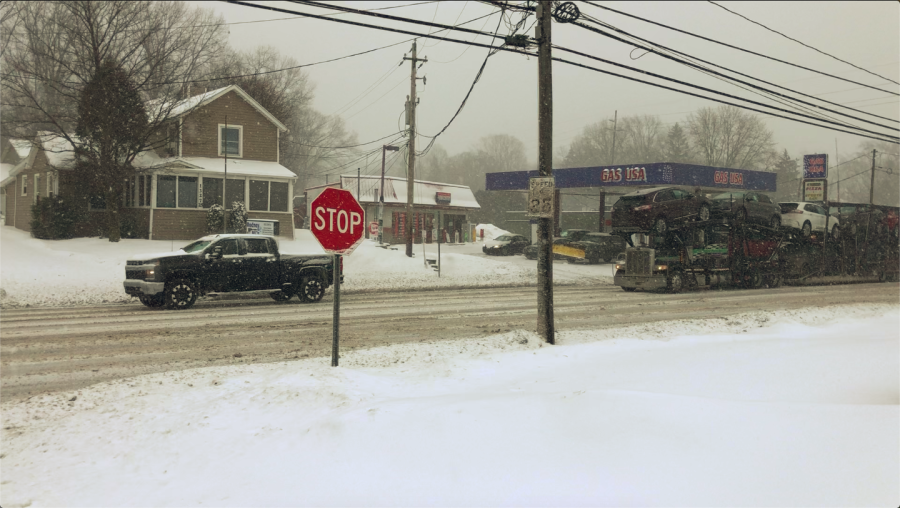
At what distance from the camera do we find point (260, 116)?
31719mm

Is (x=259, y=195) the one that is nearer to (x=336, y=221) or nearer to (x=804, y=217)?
(x=336, y=221)

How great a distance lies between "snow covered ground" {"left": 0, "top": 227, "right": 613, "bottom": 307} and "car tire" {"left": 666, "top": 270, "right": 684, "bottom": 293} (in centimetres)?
536

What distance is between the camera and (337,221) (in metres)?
7.70

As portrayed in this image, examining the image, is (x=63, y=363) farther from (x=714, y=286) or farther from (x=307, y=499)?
(x=714, y=286)

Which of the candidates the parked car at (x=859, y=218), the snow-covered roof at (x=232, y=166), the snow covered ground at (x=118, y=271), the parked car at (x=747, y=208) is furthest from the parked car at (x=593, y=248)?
the snow-covered roof at (x=232, y=166)

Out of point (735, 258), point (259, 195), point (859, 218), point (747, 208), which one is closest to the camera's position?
point (735, 258)

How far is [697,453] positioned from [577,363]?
3.98m

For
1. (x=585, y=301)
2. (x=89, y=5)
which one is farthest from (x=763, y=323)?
(x=89, y=5)

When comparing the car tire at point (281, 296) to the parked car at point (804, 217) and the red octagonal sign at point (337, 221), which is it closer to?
the red octagonal sign at point (337, 221)

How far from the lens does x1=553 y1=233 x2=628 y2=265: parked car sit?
34.1 meters

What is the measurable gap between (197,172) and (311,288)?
15605mm

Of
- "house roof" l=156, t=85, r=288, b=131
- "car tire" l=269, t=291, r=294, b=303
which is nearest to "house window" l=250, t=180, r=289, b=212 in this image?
"house roof" l=156, t=85, r=288, b=131

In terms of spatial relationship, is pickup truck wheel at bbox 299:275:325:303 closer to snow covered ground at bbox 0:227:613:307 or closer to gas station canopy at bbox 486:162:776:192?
snow covered ground at bbox 0:227:613:307

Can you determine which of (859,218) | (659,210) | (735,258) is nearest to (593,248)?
(735,258)
